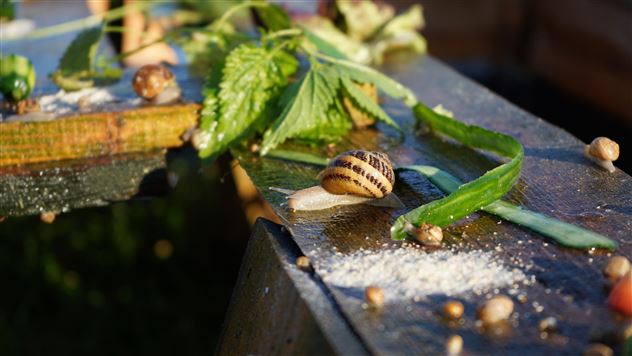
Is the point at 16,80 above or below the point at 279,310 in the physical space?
above

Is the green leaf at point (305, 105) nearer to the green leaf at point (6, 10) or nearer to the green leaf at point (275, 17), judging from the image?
the green leaf at point (275, 17)

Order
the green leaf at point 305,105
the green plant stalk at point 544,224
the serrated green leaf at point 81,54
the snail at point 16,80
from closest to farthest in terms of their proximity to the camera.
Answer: the green plant stalk at point 544,224 → the green leaf at point 305,105 → the snail at point 16,80 → the serrated green leaf at point 81,54

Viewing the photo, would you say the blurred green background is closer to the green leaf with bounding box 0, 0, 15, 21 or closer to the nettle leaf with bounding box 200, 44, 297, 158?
the green leaf with bounding box 0, 0, 15, 21

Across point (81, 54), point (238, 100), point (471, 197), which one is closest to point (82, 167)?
point (238, 100)

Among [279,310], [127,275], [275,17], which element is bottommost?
[127,275]

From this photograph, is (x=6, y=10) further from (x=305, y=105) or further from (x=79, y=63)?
(x=305, y=105)

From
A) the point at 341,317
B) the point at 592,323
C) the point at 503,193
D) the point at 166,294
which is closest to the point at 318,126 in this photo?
the point at 503,193

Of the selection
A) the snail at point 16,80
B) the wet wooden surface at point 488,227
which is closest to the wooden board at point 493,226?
the wet wooden surface at point 488,227
